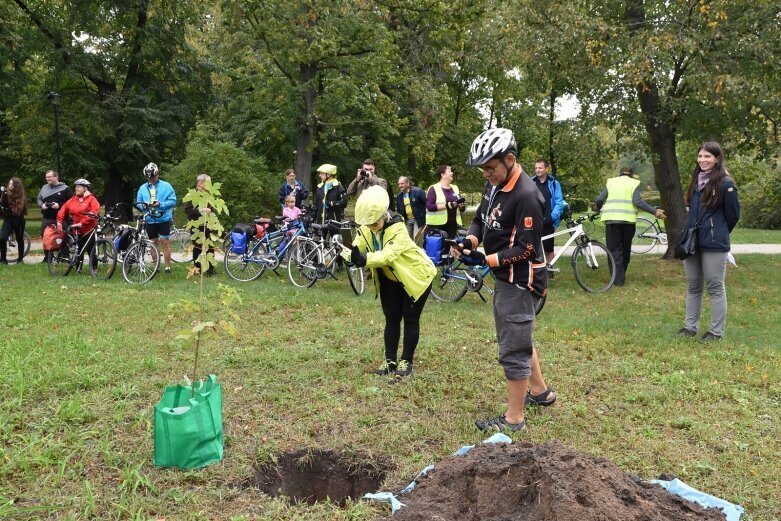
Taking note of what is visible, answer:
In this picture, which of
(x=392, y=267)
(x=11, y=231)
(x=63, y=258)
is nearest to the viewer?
(x=392, y=267)

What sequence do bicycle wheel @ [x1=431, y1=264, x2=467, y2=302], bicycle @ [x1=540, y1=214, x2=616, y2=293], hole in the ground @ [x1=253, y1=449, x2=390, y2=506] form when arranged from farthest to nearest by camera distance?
bicycle @ [x1=540, y1=214, x2=616, y2=293], bicycle wheel @ [x1=431, y1=264, x2=467, y2=302], hole in the ground @ [x1=253, y1=449, x2=390, y2=506]

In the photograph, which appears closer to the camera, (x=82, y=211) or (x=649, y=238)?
(x=82, y=211)

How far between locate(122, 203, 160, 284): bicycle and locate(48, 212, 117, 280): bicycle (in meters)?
0.34

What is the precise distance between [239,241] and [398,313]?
6.34 meters

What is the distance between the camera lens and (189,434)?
3863mm

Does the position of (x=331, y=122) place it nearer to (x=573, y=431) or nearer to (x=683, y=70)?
(x=683, y=70)

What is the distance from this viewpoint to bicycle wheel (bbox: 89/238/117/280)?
11.1 meters

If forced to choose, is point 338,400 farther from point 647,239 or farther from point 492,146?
point 647,239

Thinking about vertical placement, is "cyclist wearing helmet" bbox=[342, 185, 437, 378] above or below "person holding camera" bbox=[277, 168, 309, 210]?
below

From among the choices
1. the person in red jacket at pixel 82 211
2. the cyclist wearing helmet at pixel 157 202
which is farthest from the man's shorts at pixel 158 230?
the person in red jacket at pixel 82 211

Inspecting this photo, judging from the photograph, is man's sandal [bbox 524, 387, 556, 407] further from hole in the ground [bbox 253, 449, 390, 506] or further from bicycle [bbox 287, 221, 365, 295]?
bicycle [bbox 287, 221, 365, 295]

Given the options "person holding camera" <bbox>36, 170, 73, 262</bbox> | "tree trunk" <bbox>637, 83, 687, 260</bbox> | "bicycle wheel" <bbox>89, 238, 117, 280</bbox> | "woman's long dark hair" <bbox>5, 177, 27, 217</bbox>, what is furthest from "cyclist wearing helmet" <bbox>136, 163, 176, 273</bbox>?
"tree trunk" <bbox>637, 83, 687, 260</bbox>

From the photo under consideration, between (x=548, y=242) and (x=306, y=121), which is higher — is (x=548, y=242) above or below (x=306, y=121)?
below

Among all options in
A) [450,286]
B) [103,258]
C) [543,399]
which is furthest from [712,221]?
[103,258]
